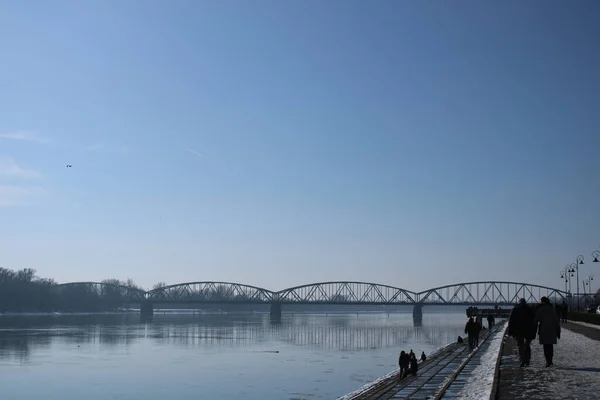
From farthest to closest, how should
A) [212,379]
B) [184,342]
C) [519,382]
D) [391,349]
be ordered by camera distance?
[184,342] < [391,349] < [212,379] < [519,382]

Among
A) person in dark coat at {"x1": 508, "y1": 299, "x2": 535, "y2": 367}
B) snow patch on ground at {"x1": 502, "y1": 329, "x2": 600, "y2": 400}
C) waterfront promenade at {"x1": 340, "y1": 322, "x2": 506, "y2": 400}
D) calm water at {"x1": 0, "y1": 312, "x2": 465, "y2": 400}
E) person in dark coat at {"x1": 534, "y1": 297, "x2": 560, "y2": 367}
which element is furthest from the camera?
calm water at {"x1": 0, "y1": 312, "x2": 465, "y2": 400}

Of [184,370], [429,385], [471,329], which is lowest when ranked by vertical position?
[184,370]

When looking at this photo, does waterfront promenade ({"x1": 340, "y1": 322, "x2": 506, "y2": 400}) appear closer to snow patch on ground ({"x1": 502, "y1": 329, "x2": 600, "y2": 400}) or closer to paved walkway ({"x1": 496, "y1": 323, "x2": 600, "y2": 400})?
paved walkway ({"x1": 496, "y1": 323, "x2": 600, "y2": 400})

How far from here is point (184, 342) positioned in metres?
75.6

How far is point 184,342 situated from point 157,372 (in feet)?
106

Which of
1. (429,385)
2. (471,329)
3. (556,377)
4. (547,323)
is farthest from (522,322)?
(471,329)

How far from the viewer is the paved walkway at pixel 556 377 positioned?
1675cm

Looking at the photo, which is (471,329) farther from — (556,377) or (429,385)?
(556,377)

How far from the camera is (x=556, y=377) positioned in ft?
64.1

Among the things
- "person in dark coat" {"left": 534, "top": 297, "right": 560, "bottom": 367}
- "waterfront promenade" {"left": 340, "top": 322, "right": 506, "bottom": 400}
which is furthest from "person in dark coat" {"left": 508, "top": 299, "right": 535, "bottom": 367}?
"waterfront promenade" {"left": 340, "top": 322, "right": 506, "bottom": 400}

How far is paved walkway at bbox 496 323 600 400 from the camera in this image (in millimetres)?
16750

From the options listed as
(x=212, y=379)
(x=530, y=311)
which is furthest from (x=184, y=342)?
(x=530, y=311)

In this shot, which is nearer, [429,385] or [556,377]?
[556,377]

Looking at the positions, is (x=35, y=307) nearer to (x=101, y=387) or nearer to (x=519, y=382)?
(x=101, y=387)
